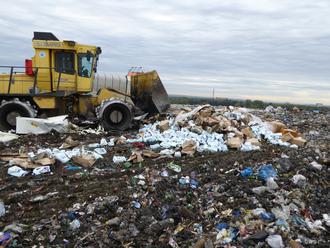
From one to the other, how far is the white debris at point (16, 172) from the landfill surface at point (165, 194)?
0.02m

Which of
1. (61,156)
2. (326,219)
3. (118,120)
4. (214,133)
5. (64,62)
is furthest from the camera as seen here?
(64,62)

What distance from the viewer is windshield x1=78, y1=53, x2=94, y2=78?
11773mm

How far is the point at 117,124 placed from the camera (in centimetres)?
1143

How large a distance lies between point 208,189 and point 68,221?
2.05 meters

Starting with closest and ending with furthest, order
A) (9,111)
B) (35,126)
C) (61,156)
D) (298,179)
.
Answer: (298,179), (61,156), (35,126), (9,111)

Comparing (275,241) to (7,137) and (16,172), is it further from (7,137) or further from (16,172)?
(7,137)

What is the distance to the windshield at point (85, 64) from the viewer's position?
11.8 metres

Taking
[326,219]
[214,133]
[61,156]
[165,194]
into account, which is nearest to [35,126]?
[61,156]

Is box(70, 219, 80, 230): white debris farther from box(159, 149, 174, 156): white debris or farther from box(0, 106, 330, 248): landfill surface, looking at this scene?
box(159, 149, 174, 156): white debris

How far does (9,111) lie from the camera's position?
11.3 meters

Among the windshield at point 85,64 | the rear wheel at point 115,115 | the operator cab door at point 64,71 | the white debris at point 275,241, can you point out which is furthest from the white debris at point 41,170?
the windshield at point 85,64

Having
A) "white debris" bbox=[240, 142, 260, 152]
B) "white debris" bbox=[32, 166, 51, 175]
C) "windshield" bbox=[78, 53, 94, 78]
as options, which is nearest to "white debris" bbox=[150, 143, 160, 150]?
"white debris" bbox=[240, 142, 260, 152]

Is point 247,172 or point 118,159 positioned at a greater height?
point 247,172

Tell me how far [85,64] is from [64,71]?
0.61 metres
